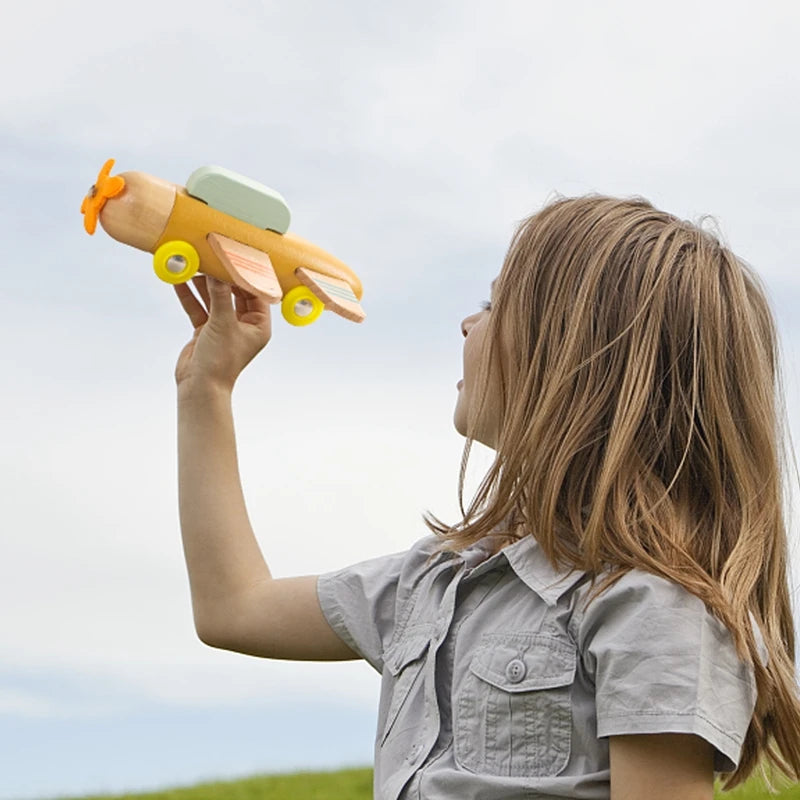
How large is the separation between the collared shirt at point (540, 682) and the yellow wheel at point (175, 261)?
0.68 m

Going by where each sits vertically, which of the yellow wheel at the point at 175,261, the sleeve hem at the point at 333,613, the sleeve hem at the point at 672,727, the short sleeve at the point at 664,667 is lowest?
the sleeve hem at the point at 672,727

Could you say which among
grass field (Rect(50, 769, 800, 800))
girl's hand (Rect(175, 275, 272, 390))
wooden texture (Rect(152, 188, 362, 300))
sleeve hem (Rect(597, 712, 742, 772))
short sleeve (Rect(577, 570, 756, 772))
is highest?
wooden texture (Rect(152, 188, 362, 300))

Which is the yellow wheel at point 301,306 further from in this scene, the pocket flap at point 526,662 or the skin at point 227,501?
the pocket flap at point 526,662

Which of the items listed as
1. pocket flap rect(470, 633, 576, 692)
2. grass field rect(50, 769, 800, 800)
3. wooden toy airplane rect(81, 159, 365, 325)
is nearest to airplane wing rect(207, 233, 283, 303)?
wooden toy airplane rect(81, 159, 365, 325)

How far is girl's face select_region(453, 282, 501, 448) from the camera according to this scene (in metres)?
1.86

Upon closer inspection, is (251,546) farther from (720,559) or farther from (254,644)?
(720,559)

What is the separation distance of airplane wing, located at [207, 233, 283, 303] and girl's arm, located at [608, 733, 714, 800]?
0.93 m

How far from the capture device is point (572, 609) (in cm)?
165

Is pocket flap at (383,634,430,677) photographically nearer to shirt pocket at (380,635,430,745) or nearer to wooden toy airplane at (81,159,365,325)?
shirt pocket at (380,635,430,745)

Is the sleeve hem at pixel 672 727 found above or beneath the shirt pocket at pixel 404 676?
beneath

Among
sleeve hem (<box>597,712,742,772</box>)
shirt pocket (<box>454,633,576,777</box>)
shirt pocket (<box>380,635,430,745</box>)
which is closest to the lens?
sleeve hem (<box>597,712,742,772</box>)

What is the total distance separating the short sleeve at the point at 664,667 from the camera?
4.89ft

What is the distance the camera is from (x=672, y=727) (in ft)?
4.83

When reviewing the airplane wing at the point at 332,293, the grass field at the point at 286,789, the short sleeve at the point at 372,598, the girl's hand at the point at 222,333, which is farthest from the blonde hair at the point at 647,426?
the grass field at the point at 286,789
